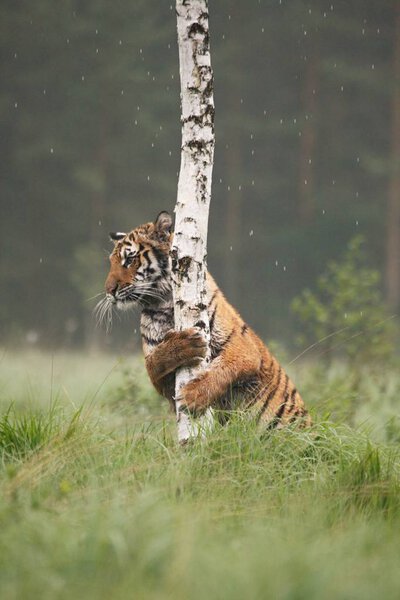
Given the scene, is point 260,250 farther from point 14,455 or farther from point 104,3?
point 14,455

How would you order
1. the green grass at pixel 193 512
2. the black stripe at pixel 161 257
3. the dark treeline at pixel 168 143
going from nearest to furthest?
1. the green grass at pixel 193 512
2. the black stripe at pixel 161 257
3. the dark treeline at pixel 168 143

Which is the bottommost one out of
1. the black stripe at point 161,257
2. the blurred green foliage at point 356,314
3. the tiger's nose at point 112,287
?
the tiger's nose at point 112,287

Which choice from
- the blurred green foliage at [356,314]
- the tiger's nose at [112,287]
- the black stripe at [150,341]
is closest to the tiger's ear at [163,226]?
the tiger's nose at [112,287]

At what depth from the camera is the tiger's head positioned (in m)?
5.16

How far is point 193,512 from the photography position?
140 inches

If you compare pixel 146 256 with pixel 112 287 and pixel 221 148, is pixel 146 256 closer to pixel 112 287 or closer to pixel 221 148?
pixel 112 287

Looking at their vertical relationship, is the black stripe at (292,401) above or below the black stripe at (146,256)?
below

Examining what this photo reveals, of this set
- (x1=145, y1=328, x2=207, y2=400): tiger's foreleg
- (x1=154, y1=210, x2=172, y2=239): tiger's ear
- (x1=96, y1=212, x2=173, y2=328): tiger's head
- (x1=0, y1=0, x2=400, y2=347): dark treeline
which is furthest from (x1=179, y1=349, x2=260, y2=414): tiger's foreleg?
(x1=0, y1=0, x2=400, y2=347): dark treeline

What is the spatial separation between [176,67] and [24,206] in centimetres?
598

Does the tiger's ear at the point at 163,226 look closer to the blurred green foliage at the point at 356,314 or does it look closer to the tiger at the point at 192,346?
the tiger at the point at 192,346

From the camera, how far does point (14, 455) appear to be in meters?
4.50

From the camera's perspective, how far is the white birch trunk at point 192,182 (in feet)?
15.7

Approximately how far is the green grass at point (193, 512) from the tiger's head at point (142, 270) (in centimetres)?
75

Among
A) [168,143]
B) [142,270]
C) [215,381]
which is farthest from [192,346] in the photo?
[168,143]
